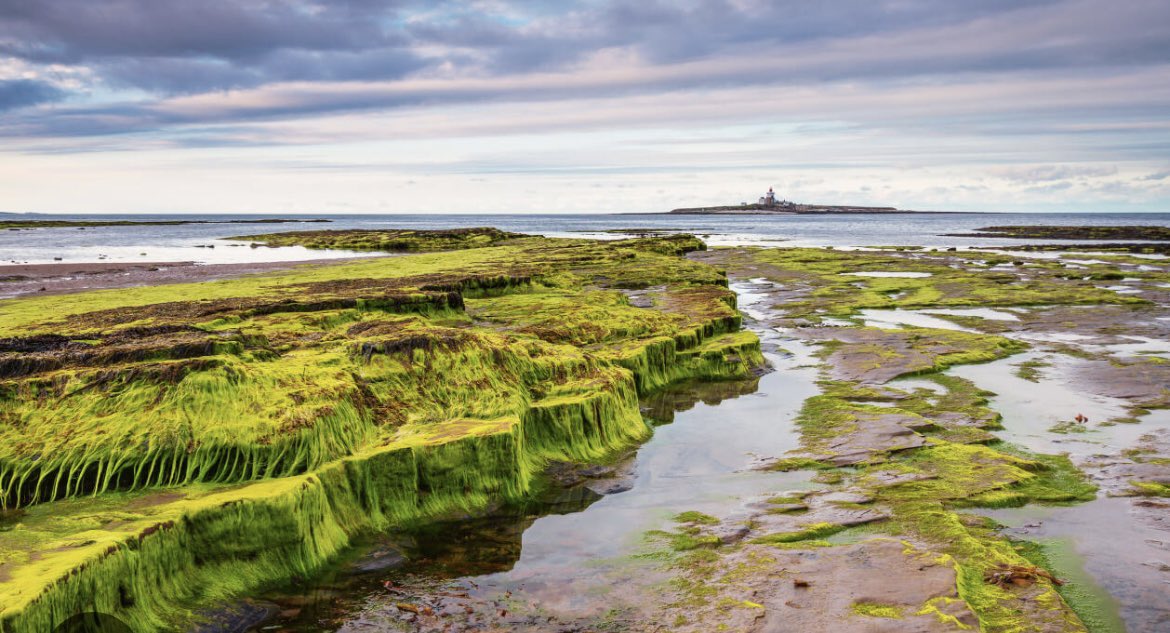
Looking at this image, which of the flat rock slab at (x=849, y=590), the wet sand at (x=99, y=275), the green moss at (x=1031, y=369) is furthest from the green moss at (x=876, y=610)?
the wet sand at (x=99, y=275)

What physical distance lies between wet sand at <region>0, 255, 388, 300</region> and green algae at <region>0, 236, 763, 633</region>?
665 inches

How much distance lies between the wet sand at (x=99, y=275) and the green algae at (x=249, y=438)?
55.4 feet

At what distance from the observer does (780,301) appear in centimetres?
2819

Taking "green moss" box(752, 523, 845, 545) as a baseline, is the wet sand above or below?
above

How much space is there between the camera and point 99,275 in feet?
113

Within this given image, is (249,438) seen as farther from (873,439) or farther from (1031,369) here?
(1031,369)

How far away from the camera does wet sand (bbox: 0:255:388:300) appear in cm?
2894

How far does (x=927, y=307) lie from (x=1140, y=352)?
28.3ft

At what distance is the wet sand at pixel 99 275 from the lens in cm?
2894

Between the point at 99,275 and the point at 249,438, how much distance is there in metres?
32.7

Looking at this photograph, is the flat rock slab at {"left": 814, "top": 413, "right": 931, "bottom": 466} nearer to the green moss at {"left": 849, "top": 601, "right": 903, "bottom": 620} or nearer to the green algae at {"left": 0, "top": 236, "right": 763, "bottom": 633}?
the green algae at {"left": 0, "top": 236, "right": 763, "bottom": 633}

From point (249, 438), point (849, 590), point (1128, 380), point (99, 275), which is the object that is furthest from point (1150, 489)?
point (99, 275)

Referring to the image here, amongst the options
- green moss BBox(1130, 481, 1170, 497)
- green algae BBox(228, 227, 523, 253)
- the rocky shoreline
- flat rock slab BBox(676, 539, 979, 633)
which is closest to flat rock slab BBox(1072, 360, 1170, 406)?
the rocky shoreline

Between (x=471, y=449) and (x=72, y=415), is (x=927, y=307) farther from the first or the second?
(x=72, y=415)
